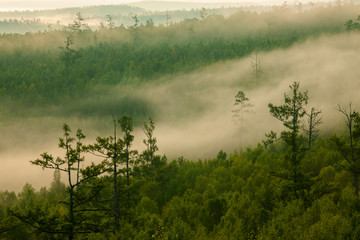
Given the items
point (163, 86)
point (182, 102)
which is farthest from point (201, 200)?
point (163, 86)

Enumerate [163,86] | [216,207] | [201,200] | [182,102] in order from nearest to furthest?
[216,207] → [201,200] → [182,102] → [163,86]

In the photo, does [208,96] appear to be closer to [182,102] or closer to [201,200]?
[182,102]

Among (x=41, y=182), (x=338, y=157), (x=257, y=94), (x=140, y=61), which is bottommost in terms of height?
(x=41, y=182)

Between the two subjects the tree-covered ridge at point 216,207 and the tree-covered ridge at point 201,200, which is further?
the tree-covered ridge at point 216,207

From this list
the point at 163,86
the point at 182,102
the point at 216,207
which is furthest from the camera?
the point at 163,86

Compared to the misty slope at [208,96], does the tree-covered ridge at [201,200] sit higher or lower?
lower

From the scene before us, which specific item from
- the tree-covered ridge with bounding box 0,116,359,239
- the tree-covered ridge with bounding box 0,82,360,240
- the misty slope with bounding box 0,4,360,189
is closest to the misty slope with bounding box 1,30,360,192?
the misty slope with bounding box 0,4,360,189

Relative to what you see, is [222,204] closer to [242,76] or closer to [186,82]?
[242,76]

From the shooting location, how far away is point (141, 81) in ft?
581

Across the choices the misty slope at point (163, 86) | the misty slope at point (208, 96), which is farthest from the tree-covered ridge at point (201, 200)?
the misty slope at point (163, 86)

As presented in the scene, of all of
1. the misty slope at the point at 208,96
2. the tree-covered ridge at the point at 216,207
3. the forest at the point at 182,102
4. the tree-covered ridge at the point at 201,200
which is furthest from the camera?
the misty slope at the point at 208,96

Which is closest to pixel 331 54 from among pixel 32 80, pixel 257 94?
pixel 257 94

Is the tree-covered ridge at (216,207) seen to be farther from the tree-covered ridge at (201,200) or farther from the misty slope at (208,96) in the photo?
the misty slope at (208,96)

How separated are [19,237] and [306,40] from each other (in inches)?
6964
